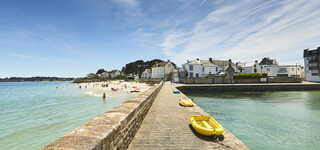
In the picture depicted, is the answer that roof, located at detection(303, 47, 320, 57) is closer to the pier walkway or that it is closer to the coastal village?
the coastal village

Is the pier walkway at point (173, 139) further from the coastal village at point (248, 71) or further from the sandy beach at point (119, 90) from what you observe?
the coastal village at point (248, 71)

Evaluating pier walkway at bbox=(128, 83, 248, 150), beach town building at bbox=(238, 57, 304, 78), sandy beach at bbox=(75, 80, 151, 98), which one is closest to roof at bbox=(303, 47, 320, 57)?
beach town building at bbox=(238, 57, 304, 78)

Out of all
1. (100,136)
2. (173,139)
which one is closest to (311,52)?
(173,139)

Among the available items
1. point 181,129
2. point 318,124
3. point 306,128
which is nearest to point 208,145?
point 181,129

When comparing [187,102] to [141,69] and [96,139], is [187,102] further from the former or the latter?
[141,69]

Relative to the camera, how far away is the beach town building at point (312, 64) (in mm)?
46603

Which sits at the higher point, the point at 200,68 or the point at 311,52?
the point at 311,52

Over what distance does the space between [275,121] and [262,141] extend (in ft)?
17.2

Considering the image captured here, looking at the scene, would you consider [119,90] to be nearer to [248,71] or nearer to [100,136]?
[248,71]

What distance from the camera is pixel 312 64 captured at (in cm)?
4791

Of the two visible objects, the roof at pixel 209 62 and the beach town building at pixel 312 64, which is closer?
the beach town building at pixel 312 64

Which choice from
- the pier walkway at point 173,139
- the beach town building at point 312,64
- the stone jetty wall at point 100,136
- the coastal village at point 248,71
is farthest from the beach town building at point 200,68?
the stone jetty wall at point 100,136

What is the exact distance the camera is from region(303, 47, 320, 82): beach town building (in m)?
46.6

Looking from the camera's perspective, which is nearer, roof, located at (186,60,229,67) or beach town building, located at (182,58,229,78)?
beach town building, located at (182,58,229,78)
